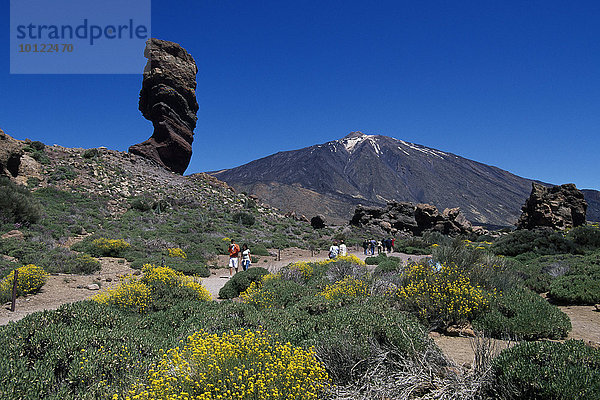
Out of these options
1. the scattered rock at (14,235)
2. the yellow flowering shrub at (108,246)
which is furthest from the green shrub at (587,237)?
the scattered rock at (14,235)

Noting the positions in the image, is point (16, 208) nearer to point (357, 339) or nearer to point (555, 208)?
point (357, 339)

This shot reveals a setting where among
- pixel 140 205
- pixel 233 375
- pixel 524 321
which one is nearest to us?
pixel 233 375

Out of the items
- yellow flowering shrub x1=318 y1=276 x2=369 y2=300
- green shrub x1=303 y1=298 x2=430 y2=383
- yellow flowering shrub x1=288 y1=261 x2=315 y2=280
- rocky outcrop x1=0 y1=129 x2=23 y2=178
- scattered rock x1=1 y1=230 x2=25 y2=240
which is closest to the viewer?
green shrub x1=303 y1=298 x2=430 y2=383

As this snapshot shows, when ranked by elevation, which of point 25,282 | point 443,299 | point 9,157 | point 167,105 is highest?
point 167,105

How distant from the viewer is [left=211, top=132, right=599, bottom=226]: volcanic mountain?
344 ft

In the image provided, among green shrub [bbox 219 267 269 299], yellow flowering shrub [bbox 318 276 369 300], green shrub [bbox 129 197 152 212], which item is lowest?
green shrub [bbox 219 267 269 299]

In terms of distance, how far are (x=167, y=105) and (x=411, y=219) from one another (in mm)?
28730

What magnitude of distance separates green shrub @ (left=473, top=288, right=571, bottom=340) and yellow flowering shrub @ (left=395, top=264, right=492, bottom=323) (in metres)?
0.24

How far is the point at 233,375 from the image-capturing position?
2.96m

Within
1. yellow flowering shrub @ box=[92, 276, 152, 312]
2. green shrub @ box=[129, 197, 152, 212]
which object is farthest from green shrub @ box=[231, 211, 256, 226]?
yellow flowering shrub @ box=[92, 276, 152, 312]

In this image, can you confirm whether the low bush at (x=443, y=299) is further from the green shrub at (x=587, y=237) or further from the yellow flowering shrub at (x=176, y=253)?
the green shrub at (x=587, y=237)

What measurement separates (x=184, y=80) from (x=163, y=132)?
622 cm

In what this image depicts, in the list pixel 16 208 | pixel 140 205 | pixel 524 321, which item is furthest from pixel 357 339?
pixel 140 205

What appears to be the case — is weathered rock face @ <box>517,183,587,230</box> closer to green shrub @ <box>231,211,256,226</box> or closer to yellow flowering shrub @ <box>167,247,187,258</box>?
green shrub @ <box>231,211,256,226</box>
